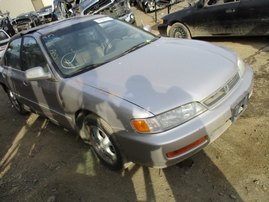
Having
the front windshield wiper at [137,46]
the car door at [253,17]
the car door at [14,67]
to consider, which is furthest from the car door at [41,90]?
the car door at [253,17]

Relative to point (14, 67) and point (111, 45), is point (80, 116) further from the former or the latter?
point (14, 67)

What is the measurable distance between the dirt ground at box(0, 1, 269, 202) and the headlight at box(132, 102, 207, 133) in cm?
71

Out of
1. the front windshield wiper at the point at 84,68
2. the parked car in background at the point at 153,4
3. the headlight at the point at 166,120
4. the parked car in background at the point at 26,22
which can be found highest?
the front windshield wiper at the point at 84,68

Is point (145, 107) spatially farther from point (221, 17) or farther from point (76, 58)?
point (221, 17)

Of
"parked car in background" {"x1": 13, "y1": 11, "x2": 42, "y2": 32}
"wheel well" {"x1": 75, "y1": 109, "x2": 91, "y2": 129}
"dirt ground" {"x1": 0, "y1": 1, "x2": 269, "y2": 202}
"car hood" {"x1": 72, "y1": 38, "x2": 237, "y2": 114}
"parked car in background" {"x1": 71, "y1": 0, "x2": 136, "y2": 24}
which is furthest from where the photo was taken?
"parked car in background" {"x1": 13, "y1": 11, "x2": 42, "y2": 32}

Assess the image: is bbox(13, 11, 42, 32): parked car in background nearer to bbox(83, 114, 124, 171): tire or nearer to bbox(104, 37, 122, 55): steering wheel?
bbox(104, 37, 122, 55): steering wheel

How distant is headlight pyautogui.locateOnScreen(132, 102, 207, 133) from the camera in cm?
200

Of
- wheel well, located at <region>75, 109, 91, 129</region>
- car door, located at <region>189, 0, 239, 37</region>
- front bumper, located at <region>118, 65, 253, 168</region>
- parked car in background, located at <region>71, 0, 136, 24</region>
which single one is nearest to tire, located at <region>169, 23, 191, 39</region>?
car door, located at <region>189, 0, 239, 37</region>

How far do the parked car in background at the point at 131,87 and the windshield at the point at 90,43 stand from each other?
1 cm

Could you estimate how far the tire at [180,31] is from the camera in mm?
6105

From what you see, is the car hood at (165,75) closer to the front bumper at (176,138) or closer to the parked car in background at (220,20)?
the front bumper at (176,138)

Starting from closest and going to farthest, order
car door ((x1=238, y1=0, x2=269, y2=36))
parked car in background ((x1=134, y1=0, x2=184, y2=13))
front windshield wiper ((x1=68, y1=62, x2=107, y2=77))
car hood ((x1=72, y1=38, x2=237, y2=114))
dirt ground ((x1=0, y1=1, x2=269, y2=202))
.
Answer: car hood ((x1=72, y1=38, x2=237, y2=114))
dirt ground ((x1=0, y1=1, x2=269, y2=202))
front windshield wiper ((x1=68, y1=62, x2=107, y2=77))
car door ((x1=238, y1=0, x2=269, y2=36))
parked car in background ((x1=134, y1=0, x2=184, y2=13))

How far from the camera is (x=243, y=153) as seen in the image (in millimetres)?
2520

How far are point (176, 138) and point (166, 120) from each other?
0.17 metres
